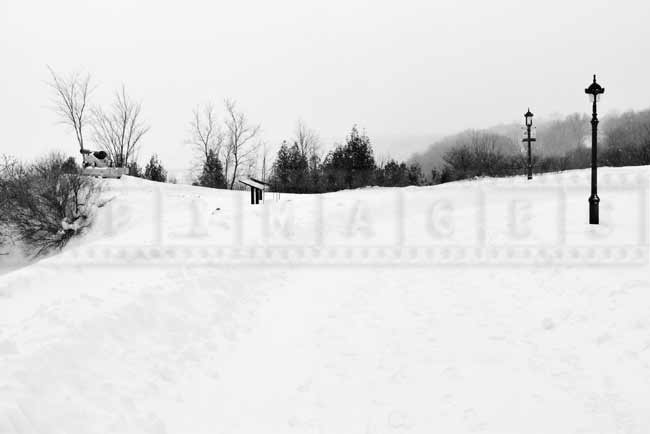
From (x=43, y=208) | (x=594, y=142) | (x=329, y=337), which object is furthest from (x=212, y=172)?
(x=329, y=337)

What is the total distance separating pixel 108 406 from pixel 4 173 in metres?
22.4

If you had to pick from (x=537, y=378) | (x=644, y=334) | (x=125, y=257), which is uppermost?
(x=125, y=257)

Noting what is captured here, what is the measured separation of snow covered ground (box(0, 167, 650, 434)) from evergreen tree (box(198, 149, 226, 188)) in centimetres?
3168

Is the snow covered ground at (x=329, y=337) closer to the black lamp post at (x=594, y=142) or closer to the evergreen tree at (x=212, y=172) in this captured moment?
the black lamp post at (x=594, y=142)

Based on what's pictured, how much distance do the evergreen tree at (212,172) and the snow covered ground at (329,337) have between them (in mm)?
31681

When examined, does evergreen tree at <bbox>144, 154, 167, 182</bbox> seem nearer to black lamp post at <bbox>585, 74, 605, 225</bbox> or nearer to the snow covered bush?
the snow covered bush

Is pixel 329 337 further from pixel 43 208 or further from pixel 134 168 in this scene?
pixel 134 168

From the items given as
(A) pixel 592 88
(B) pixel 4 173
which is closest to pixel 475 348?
(A) pixel 592 88

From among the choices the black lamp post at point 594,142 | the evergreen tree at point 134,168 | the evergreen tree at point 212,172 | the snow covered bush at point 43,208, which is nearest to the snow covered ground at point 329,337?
the black lamp post at point 594,142

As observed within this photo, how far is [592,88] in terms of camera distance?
994 centimetres

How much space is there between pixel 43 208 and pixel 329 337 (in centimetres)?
1924

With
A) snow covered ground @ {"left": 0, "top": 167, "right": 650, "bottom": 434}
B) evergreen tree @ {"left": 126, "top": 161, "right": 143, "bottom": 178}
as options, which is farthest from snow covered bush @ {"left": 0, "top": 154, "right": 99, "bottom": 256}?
evergreen tree @ {"left": 126, "top": 161, "right": 143, "bottom": 178}

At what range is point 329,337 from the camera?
5277 millimetres

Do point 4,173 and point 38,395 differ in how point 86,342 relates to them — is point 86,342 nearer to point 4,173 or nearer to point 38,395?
point 38,395
